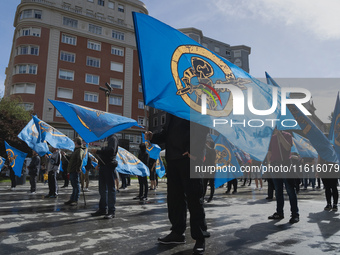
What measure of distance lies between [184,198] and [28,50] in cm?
3891

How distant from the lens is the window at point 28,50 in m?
36.2

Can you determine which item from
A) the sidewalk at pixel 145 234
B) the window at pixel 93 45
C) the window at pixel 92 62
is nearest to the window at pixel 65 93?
the window at pixel 92 62

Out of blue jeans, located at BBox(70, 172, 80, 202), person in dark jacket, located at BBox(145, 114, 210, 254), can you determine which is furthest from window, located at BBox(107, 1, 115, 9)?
person in dark jacket, located at BBox(145, 114, 210, 254)

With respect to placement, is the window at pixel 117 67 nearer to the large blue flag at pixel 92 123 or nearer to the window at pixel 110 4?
the window at pixel 110 4

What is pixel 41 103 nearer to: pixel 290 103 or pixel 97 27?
pixel 97 27

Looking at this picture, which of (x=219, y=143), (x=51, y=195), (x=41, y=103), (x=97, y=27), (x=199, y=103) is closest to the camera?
(x=199, y=103)

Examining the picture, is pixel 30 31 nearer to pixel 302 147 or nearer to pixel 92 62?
pixel 92 62

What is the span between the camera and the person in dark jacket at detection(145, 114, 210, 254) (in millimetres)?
3594

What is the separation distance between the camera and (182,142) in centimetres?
378

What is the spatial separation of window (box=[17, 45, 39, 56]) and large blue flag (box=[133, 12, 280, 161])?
37195 millimetres

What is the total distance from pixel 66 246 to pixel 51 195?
6.96 metres

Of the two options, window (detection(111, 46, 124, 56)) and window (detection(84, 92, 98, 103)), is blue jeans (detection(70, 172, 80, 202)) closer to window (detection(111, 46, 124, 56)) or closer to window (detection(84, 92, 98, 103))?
window (detection(84, 92, 98, 103))

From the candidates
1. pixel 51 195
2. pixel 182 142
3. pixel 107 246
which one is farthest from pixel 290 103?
pixel 51 195

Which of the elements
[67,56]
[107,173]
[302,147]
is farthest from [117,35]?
[107,173]
